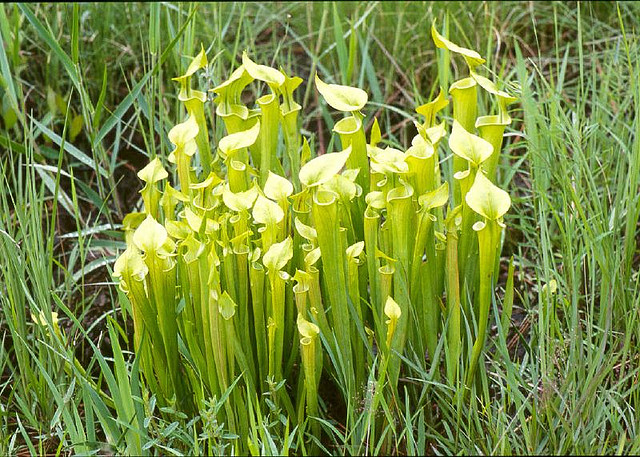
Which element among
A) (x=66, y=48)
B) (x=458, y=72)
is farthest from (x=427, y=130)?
(x=66, y=48)

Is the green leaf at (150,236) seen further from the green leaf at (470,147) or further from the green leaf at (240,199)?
the green leaf at (470,147)

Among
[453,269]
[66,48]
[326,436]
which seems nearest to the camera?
[453,269]

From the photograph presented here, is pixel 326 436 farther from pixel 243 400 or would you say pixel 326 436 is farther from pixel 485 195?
pixel 485 195

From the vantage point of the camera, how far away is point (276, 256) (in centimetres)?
102

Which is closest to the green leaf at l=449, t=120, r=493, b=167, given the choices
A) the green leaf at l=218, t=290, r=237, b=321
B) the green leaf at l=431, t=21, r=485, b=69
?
the green leaf at l=431, t=21, r=485, b=69

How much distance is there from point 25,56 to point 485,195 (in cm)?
149

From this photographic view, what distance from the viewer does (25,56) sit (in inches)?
80.5

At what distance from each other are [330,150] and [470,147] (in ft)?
1.59

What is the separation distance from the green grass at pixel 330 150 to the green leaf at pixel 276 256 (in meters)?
0.21

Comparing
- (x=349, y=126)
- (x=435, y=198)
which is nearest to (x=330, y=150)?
(x=349, y=126)

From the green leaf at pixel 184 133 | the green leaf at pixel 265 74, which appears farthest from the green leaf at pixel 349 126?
the green leaf at pixel 184 133

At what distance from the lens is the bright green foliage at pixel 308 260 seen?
1042 millimetres

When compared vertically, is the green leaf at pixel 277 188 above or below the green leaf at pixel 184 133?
below

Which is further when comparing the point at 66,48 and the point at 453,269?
the point at 66,48
